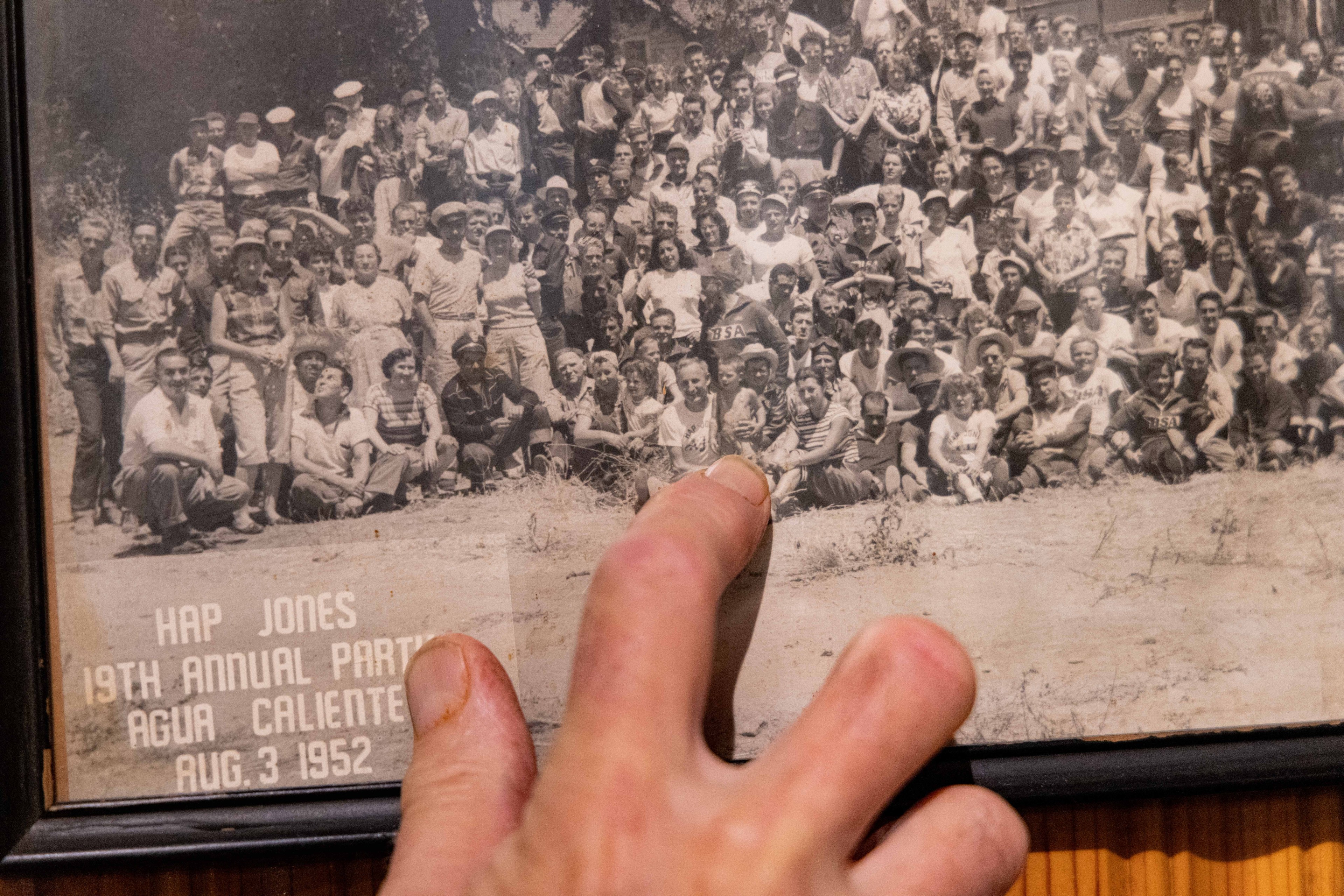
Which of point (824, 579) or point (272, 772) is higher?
point (824, 579)

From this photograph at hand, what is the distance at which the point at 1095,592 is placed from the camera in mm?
507

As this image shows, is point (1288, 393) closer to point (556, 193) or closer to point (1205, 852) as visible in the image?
point (1205, 852)

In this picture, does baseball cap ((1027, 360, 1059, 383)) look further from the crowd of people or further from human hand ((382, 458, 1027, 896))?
human hand ((382, 458, 1027, 896))

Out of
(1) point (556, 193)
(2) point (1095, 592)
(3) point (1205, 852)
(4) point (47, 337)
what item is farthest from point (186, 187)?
(3) point (1205, 852)

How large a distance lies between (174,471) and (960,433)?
53 cm

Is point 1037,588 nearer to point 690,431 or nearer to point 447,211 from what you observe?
point 690,431

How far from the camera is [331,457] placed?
50 cm

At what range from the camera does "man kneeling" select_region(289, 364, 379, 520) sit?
494 millimetres

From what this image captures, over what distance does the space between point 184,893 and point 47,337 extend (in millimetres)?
378

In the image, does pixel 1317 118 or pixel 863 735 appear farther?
pixel 1317 118

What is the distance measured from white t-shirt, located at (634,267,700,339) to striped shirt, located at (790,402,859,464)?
0.09 metres

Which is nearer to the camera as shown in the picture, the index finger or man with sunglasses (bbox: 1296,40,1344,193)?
the index finger

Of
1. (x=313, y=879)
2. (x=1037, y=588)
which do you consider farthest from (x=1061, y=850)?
(x=313, y=879)

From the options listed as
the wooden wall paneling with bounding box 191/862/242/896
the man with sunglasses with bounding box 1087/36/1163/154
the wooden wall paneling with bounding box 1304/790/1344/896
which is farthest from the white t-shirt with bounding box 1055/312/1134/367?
the wooden wall paneling with bounding box 191/862/242/896
